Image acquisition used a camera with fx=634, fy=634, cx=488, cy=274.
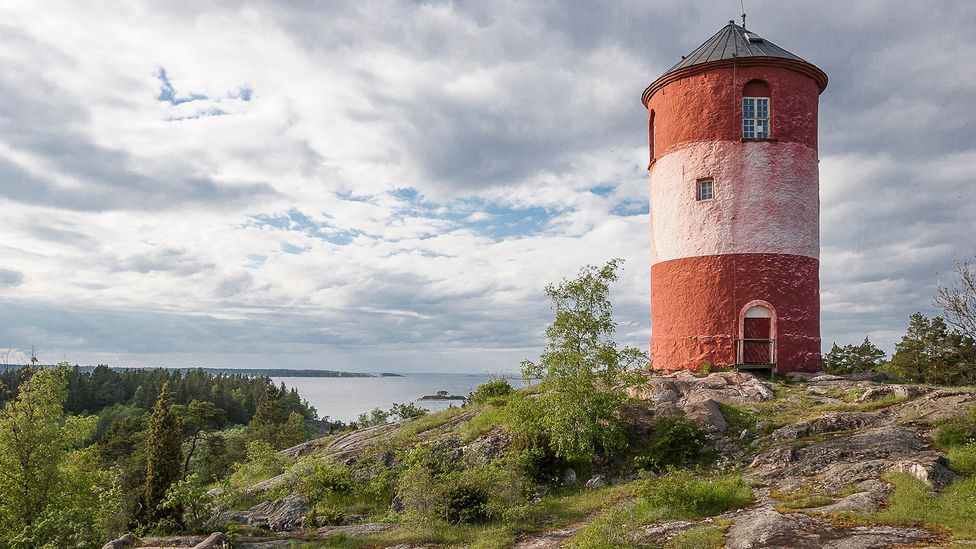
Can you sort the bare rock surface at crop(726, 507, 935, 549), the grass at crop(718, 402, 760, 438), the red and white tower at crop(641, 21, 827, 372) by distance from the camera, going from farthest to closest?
the red and white tower at crop(641, 21, 827, 372) < the grass at crop(718, 402, 760, 438) < the bare rock surface at crop(726, 507, 935, 549)

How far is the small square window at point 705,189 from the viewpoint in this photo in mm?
23938

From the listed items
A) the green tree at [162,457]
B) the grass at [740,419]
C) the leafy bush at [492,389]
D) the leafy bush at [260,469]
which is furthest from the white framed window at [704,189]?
the green tree at [162,457]

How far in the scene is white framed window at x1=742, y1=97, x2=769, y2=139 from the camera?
23.9 m

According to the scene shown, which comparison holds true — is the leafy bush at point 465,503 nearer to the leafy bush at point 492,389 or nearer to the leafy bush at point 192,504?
the leafy bush at point 192,504

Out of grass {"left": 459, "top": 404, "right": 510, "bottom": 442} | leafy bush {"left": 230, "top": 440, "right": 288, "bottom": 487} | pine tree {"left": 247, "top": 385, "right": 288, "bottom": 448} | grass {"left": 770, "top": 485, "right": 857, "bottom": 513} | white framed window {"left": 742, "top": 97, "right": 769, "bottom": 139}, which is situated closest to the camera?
grass {"left": 770, "top": 485, "right": 857, "bottom": 513}

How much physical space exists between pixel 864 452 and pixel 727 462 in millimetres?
2910

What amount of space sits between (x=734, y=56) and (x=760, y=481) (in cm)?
1687

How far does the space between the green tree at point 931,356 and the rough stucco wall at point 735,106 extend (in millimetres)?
17547

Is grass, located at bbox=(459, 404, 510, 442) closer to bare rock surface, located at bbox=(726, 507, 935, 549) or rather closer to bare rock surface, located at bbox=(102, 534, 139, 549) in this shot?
bare rock surface, located at bbox=(102, 534, 139, 549)

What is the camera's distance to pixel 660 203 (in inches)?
998

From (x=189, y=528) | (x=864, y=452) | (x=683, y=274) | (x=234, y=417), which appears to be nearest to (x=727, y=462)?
(x=864, y=452)

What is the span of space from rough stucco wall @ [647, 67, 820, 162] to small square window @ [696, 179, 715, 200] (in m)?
1.61

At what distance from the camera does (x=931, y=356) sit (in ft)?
115

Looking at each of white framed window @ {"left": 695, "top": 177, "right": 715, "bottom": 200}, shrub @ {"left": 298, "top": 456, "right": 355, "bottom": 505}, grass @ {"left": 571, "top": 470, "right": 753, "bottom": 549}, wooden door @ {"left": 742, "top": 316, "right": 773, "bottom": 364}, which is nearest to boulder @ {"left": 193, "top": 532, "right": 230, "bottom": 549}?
shrub @ {"left": 298, "top": 456, "right": 355, "bottom": 505}
